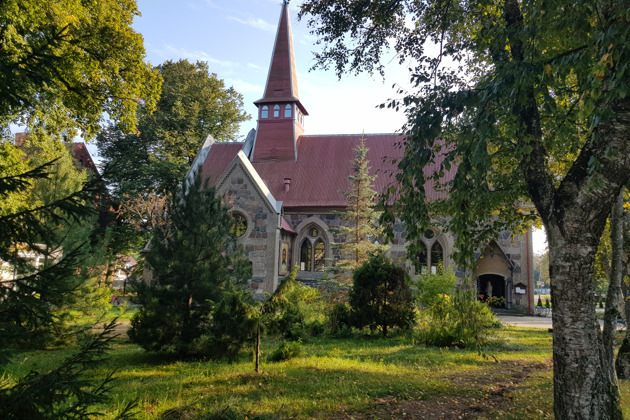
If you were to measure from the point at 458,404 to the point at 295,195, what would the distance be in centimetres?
1793

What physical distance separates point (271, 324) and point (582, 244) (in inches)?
284

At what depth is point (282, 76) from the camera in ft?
89.3

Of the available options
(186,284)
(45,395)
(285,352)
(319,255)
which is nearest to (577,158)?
(45,395)

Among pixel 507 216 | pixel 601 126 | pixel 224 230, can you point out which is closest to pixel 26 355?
pixel 224 230

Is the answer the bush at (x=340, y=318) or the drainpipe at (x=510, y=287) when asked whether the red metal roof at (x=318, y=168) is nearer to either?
the drainpipe at (x=510, y=287)

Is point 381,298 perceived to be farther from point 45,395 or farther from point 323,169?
point 323,169

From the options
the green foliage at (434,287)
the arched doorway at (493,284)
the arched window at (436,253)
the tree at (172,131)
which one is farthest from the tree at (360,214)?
the tree at (172,131)

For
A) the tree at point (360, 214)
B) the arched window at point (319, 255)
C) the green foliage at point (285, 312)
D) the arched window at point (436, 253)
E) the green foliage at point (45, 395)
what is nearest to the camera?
the green foliage at point (45, 395)

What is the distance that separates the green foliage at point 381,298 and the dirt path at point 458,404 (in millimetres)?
4537

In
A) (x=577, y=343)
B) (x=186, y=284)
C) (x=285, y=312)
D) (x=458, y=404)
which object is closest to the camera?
(x=577, y=343)

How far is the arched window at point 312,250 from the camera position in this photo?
21766 millimetres

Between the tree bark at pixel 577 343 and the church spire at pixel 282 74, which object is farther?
the church spire at pixel 282 74

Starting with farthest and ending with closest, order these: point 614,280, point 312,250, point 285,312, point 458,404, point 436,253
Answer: point 312,250 → point 436,253 → point 285,312 → point 614,280 → point 458,404

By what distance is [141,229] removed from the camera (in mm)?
23734
